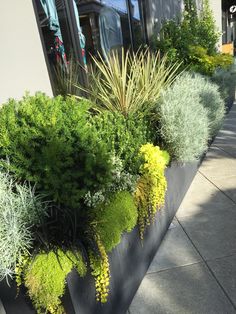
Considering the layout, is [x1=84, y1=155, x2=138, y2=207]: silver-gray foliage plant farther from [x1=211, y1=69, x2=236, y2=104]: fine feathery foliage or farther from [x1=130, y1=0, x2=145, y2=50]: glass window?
[x1=130, y1=0, x2=145, y2=50]: glass window

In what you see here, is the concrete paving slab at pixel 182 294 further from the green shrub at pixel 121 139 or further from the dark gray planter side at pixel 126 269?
the green shrub at pixel 121 139

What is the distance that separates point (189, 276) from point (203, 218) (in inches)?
36.9

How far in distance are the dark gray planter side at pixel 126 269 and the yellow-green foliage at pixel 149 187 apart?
0.49 ft

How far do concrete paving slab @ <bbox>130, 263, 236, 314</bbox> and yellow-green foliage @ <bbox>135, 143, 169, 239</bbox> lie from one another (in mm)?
457

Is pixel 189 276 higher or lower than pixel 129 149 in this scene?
lower

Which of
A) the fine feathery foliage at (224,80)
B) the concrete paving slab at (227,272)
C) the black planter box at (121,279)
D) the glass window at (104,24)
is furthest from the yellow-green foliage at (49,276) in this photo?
the fine feathery foliage at (224,80)

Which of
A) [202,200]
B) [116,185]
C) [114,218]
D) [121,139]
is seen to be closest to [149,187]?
[116,185]

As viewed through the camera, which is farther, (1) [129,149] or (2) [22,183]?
(1) [129,149]

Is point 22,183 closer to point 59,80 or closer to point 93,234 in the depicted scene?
point 93,234

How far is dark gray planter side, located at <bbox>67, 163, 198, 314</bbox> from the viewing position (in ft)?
6.06

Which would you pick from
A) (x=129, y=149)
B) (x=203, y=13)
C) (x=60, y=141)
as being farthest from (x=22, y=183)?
(x=203, y=13)

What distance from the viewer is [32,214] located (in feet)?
6.38

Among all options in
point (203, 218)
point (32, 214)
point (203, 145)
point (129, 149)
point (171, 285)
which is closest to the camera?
point (32, 214)

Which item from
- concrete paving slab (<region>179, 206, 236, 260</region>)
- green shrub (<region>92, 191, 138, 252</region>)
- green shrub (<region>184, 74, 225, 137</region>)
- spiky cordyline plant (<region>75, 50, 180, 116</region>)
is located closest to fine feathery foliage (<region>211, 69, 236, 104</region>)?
green shrub (<region>184, 74, 225, 137</region>)
